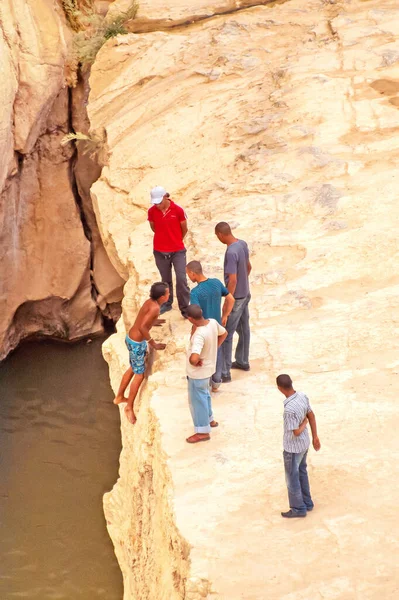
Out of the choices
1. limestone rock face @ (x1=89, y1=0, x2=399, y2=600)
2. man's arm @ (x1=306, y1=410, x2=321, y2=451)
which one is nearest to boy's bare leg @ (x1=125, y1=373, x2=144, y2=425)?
limestone rock face @ (x1=89, y1=0, x2=399, y2=600)

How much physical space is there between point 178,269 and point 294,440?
3.00 metres

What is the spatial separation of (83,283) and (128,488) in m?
6.89

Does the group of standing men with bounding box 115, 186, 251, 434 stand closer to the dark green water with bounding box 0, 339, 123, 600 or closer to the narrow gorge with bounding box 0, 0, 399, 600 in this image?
the narrow gorge with bounding box 0, 0, 399, 600

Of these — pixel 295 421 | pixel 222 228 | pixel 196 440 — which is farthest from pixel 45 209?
pixel 295 421

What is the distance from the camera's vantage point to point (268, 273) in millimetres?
8266

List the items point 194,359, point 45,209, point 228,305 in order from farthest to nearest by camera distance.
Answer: point 45,209
point 228,305
point 194,359

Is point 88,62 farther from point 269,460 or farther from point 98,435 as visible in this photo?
point 269,460

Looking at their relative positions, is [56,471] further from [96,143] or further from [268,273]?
[96,143]

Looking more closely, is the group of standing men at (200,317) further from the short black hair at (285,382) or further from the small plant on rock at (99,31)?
the small plant on rock at (99,31)

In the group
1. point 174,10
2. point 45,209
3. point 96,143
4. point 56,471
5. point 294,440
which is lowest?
point 56,471

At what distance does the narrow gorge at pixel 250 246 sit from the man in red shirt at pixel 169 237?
1.24 feet

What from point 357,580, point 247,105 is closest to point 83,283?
point 247,105

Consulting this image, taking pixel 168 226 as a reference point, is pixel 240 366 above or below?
below

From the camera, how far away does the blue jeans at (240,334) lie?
22.2 ft
